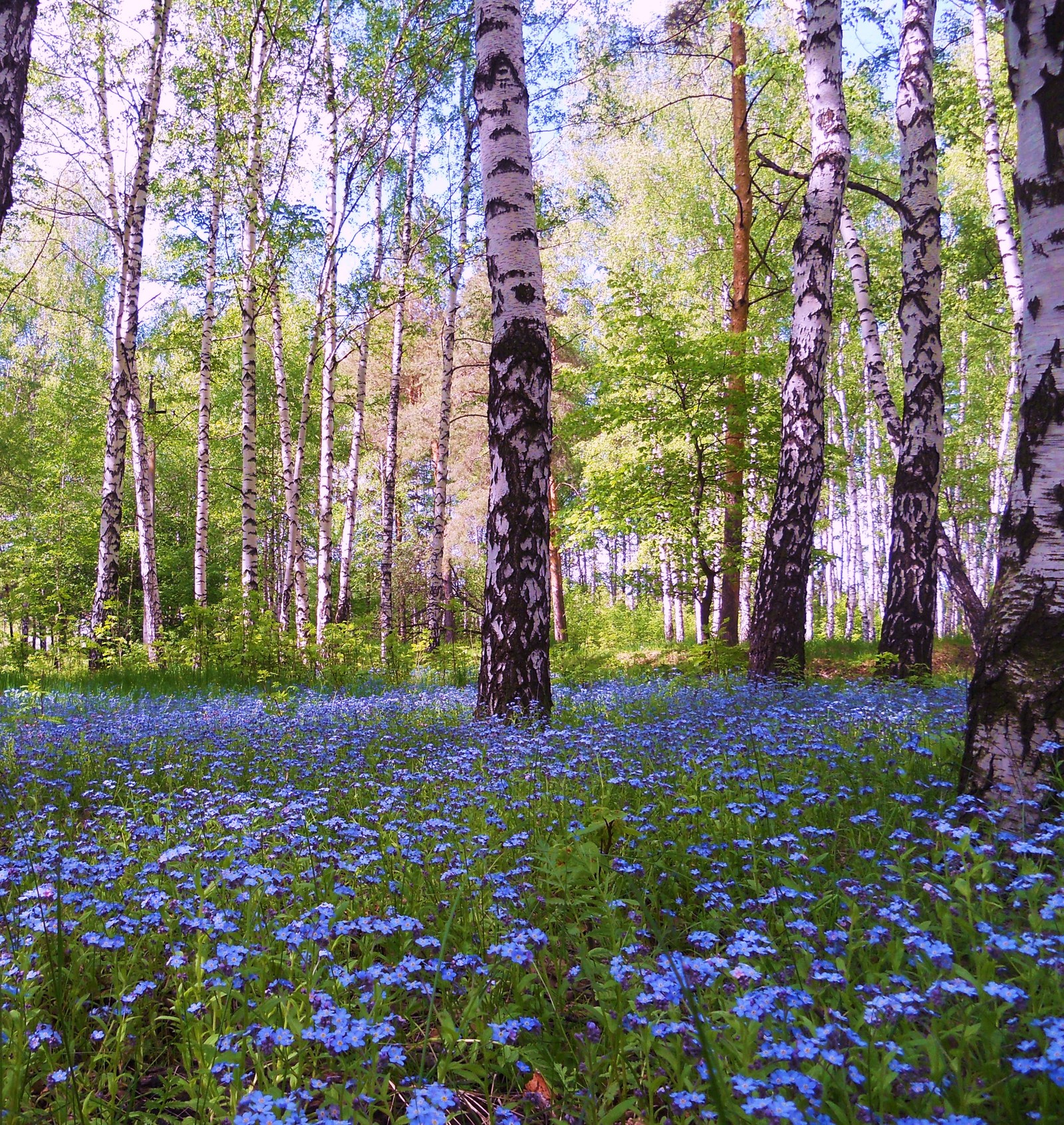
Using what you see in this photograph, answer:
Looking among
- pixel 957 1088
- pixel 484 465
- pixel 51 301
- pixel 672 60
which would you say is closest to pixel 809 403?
pixel 957 1088

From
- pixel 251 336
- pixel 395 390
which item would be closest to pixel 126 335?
pixel 251 336

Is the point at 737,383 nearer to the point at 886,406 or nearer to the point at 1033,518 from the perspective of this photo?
the point at 886,406

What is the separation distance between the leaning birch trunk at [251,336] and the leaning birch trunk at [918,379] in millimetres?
10238

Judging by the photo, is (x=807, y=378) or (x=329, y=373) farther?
(x=329, y=373)

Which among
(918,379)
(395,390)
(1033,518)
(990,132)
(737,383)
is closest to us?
(1033,518)

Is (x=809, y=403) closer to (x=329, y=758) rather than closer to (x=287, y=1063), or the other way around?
(x=329, y=758)

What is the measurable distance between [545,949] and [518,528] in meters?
4.09

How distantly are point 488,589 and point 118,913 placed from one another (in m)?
3.93

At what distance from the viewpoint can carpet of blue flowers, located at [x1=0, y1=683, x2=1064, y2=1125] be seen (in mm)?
1544

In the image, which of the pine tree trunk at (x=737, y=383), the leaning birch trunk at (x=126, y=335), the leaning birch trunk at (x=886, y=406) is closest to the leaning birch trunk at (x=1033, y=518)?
the leaning birch trunk at (x=886, y=406)

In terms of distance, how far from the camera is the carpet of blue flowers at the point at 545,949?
5.07ft

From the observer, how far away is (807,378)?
26.5 ft

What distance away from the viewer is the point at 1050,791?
105 inches

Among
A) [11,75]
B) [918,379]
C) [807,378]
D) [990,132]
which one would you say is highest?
[990,132]
